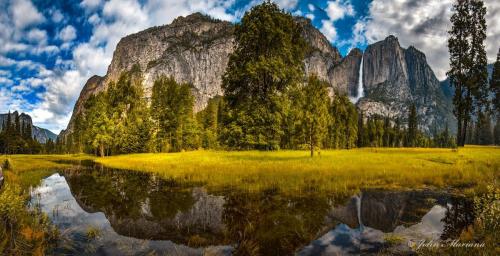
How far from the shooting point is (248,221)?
28.9ft

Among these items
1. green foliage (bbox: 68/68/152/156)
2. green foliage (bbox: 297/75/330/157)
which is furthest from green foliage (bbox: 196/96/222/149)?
green foliage (bbox: 297/75/330/157)

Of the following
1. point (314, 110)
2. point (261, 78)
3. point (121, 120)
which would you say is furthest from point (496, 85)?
point (121, 120)

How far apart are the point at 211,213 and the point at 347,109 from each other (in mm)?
85669

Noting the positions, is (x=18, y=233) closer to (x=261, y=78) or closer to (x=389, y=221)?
(x=389, y=221)

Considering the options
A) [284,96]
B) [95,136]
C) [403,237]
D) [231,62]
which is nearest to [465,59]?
[284,96]

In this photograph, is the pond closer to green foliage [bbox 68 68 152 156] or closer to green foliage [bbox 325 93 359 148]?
green foliage [bbox 68 68 152 156]

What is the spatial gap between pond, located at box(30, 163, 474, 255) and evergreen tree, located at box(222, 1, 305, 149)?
1757cm

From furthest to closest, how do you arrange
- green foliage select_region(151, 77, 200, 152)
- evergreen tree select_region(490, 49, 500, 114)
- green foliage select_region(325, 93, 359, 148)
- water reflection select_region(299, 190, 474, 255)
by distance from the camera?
green foliage select_region(325, 93, 359, 148) → green foliage select_region(151, 77, 200, 152) → evergreen tree select_region(490, 49, 500, 114) → water reflection select_region(299, 190, 474, 255)

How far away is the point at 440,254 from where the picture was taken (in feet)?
→ 18.5

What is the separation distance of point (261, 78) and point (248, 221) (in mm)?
24206

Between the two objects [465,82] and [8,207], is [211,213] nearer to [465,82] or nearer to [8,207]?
[8,207]

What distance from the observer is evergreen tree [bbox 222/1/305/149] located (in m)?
30.4

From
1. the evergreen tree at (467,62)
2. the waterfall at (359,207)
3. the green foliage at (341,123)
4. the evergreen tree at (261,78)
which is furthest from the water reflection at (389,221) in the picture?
the green foliage at (341,123)

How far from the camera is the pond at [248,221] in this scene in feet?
22.6
